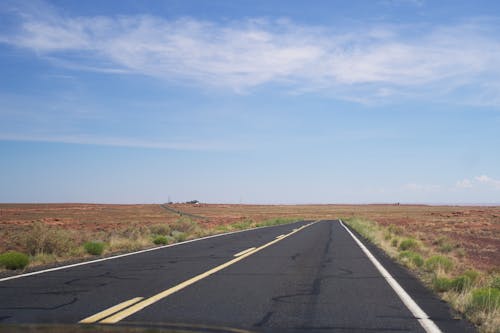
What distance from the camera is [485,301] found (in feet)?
25.5

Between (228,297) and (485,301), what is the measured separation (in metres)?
3.99

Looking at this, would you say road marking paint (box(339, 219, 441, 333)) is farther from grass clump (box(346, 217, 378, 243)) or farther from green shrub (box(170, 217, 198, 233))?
green shrub (box(170, 217, 198, 233))

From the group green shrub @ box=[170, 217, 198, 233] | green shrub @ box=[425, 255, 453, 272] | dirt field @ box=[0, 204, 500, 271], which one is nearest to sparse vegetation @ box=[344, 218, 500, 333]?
green shrub @ box=[425, 255, 453, 272]

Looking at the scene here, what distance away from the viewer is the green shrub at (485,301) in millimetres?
7536

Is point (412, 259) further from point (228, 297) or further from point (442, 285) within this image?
point (228, 297)

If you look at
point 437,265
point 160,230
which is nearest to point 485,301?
point 437,265

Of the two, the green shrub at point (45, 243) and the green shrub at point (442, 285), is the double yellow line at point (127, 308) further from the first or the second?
the green shrub at point (45, 243)

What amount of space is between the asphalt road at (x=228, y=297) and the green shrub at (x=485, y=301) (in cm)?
46

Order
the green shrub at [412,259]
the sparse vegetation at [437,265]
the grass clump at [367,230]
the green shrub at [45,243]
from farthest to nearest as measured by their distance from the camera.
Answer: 1. the grass clump at [367,230]
2. the green shrub at [45,243]
3. the green shrub at [412,259]
4. the sparse vegetation at [437,265]

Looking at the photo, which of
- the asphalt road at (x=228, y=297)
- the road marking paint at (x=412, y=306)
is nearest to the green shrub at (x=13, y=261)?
the asphalt road at (x=228, y=297)

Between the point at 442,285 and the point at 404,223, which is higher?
the point at 404,223

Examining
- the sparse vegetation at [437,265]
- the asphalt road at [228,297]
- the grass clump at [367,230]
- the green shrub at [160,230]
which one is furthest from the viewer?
the green shrub at [160,230]

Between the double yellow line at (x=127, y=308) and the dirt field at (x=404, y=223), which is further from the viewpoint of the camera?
A: the dirt field at (x=404, y=223)

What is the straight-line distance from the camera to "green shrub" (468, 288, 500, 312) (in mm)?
7536
